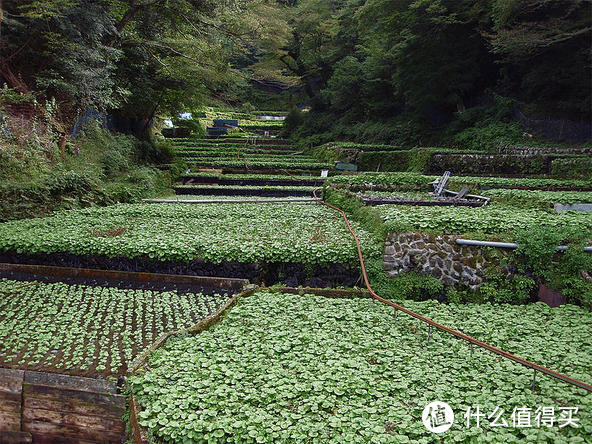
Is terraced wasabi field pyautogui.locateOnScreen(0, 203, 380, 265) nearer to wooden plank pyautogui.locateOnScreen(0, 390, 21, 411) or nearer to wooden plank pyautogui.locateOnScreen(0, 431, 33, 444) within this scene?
wooden plank pyautogui.locateOnScreen(0, 390, 21, 411)

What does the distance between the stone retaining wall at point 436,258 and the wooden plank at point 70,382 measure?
17.1 ft

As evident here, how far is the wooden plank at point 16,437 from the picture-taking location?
496 centimetres

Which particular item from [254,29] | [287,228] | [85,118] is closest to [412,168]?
[254,29]

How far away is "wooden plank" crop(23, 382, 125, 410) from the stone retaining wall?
518cm

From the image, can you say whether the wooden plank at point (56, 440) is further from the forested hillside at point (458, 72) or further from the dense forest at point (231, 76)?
the forested hillside at point (458, 72)

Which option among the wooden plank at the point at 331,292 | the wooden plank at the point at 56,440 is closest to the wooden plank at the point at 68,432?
the wooden plank at the point at 56,440

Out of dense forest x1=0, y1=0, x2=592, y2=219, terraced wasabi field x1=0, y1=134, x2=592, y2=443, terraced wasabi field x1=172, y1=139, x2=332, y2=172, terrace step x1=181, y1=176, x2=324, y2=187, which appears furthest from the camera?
terraced wasabi field x1=172, y1=139, x2=332, y2=172

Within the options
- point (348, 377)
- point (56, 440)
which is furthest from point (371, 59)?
point (56, 440)

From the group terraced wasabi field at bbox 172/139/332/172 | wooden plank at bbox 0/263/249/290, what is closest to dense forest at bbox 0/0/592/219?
terraced wasabi field at bbox 172/139/332/172

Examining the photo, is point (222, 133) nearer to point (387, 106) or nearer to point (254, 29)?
point (387, 106)

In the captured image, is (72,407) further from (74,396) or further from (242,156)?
(242,156)

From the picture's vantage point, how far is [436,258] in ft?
25.7

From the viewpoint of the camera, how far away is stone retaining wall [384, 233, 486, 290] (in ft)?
25.2

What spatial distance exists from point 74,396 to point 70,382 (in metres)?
0.17
